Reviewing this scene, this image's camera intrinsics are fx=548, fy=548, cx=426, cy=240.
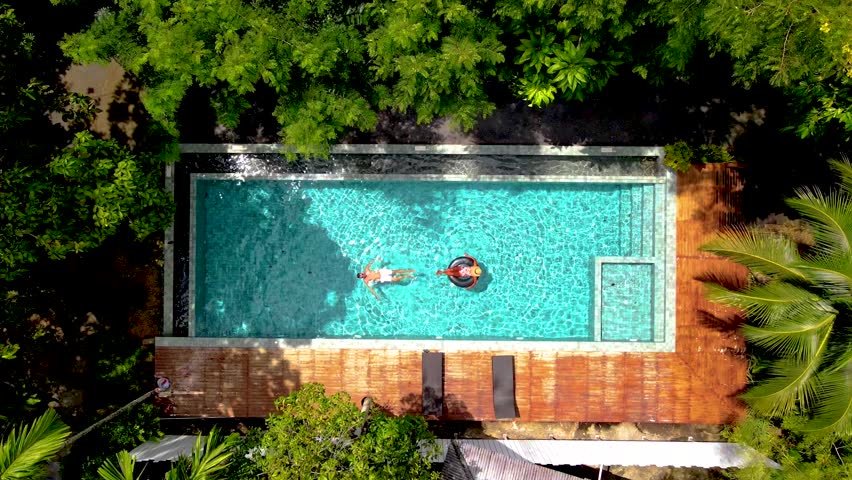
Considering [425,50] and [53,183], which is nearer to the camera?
[425,50]

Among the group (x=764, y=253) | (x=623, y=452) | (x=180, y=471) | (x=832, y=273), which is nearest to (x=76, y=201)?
(x=180, y=471)

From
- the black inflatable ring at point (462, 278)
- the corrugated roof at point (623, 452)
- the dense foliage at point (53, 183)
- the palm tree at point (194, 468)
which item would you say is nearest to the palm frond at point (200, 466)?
the palm tree at point (194, 468)

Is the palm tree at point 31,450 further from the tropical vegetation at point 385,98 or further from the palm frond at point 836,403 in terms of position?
the palm frond at point 836,403

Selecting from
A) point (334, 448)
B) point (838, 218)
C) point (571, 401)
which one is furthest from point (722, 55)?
point (334, 448)

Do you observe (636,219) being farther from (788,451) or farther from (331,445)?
(331,445)

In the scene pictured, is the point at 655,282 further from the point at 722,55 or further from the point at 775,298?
the point at 722,55
